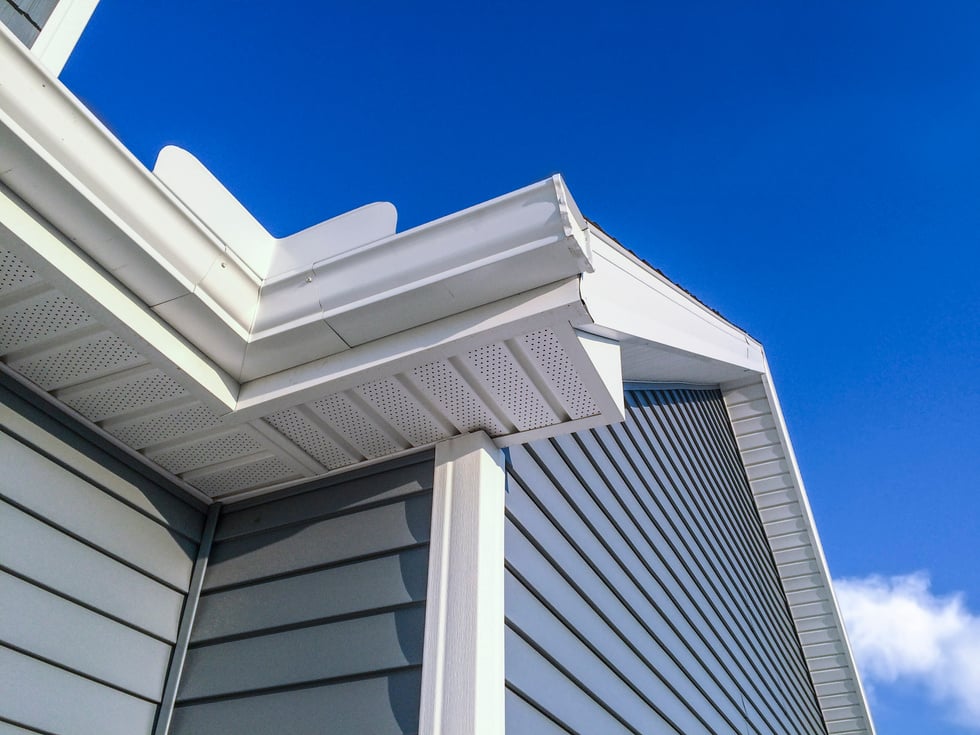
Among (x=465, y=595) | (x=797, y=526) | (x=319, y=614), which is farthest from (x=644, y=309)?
(x=797, y=526)

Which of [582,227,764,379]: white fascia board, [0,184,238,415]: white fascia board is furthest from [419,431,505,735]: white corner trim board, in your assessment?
[0,184,238,415]: white fascia board

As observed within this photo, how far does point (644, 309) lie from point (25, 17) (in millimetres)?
2189

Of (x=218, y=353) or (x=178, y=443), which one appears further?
(x=178, y=443)

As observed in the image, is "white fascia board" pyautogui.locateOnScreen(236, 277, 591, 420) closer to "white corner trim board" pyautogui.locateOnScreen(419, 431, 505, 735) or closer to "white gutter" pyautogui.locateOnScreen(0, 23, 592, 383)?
"white gutter" pyautogui.locateOnScreen(0, 23, 592, 383)

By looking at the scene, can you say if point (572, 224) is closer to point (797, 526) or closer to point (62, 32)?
point (62, 32)

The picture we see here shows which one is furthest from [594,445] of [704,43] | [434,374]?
[704,43]

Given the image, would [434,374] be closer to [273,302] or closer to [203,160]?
[273,302]

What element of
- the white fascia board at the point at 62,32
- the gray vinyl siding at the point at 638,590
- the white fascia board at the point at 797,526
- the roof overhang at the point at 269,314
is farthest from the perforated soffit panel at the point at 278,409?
the white fascia board at the point at 797,526

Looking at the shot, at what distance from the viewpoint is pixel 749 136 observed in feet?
46.6

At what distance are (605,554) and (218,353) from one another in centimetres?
173

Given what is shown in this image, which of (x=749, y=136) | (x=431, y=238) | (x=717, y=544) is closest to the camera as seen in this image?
(x=431, y=238)

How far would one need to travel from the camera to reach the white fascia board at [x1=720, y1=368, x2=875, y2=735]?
7.14 meters

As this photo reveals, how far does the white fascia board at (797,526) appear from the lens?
7137 millimetres

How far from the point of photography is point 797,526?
7555 millimetres
